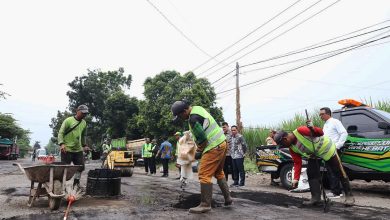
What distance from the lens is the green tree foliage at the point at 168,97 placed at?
2578 centimetres

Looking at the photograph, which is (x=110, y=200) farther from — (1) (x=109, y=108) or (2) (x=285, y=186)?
(1) (x=109, y=108)

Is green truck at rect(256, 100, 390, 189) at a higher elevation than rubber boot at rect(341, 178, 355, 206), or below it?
higher

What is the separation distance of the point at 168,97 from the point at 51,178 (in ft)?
71.5

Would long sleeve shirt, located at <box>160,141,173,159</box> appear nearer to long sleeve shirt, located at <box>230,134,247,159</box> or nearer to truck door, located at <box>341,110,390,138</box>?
long sleeve shirt, located at <box>230,134,247,159</box>

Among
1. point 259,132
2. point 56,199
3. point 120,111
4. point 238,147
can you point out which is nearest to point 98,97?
point 120,111

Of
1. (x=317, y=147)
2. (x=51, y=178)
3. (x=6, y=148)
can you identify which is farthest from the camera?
(x=6, y=148)

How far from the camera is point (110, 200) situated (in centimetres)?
658

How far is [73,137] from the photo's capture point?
23.8ft

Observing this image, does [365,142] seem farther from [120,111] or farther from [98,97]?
[98,97]

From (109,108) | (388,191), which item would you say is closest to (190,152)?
(388,191)

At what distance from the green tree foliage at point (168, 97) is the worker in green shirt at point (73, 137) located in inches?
696

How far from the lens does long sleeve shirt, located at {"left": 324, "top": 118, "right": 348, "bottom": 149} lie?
740 cm

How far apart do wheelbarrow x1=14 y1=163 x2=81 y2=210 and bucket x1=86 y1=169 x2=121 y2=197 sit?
108cm

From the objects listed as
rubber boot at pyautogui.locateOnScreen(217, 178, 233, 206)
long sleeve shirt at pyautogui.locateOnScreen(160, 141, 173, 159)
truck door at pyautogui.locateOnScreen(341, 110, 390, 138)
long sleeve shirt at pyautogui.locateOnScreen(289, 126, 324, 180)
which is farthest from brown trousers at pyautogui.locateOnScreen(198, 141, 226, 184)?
long sleeve shirt at pyautogui.locateOnScreen(160, 141, 173, 159)
